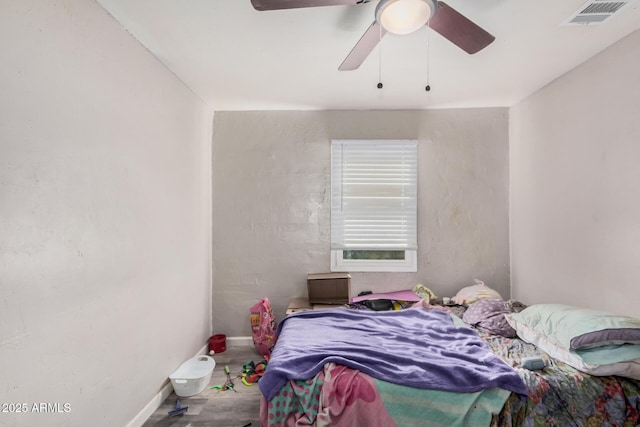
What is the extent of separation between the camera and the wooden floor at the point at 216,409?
6.23 ft

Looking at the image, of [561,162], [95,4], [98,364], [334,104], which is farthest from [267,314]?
[561,162]

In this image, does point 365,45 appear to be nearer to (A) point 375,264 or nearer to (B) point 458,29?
(B) point 458,29

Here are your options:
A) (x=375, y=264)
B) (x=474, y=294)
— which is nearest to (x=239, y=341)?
(x=375, y=264)

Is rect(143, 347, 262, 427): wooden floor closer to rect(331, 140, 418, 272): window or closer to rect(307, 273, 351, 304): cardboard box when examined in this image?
rect(307, 273, 351, 304): cardboard box

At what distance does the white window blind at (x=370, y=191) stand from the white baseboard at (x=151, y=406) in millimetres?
1877

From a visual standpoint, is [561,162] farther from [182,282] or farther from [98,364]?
[98,364]

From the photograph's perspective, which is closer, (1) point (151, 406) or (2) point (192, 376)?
(1) point (151, 406)

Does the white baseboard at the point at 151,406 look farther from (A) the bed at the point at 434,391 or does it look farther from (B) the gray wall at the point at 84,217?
(A) the bed at the point at 434,391

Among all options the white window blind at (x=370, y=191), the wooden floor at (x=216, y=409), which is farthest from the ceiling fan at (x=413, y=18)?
the wooden floor at (x=216, y=409)

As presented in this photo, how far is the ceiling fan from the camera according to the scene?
1222mm

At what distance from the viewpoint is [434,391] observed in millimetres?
1509

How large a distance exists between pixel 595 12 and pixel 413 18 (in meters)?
1.22

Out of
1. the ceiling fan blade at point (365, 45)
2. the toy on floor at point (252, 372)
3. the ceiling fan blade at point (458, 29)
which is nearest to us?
the ceiling fan blade at point (458, 29)

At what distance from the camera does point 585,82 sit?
2143mm
